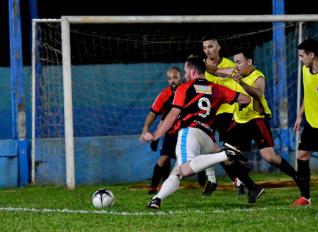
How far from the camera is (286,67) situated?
16938mm

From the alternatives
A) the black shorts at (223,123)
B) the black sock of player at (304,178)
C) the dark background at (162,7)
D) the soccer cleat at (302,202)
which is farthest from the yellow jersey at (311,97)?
the dark background at (162,7)

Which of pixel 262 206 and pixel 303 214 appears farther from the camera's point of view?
pixel 262 206

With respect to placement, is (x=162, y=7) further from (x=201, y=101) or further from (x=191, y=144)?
(x=191, y=144)

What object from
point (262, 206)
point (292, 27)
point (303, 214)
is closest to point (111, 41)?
point (292, 27)

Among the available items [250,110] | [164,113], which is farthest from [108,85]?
[250,110]

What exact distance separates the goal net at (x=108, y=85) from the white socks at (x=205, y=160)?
4087 mm

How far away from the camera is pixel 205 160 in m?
10.3

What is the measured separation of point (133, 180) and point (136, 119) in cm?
140

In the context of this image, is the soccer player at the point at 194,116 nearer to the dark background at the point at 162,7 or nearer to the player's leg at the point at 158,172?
the player's leg at the point at 158,172

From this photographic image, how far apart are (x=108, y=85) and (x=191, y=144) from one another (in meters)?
6.45

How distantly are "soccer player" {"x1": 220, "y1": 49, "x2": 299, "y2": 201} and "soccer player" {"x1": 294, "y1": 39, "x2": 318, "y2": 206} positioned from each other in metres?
0.72

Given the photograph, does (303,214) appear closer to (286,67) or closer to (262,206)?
(262,206)

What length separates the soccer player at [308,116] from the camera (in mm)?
11047

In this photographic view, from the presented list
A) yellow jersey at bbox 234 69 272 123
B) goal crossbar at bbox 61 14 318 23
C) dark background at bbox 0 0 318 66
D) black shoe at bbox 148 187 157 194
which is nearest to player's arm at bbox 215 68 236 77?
yellow jersey at bbox 234 69 272 123
